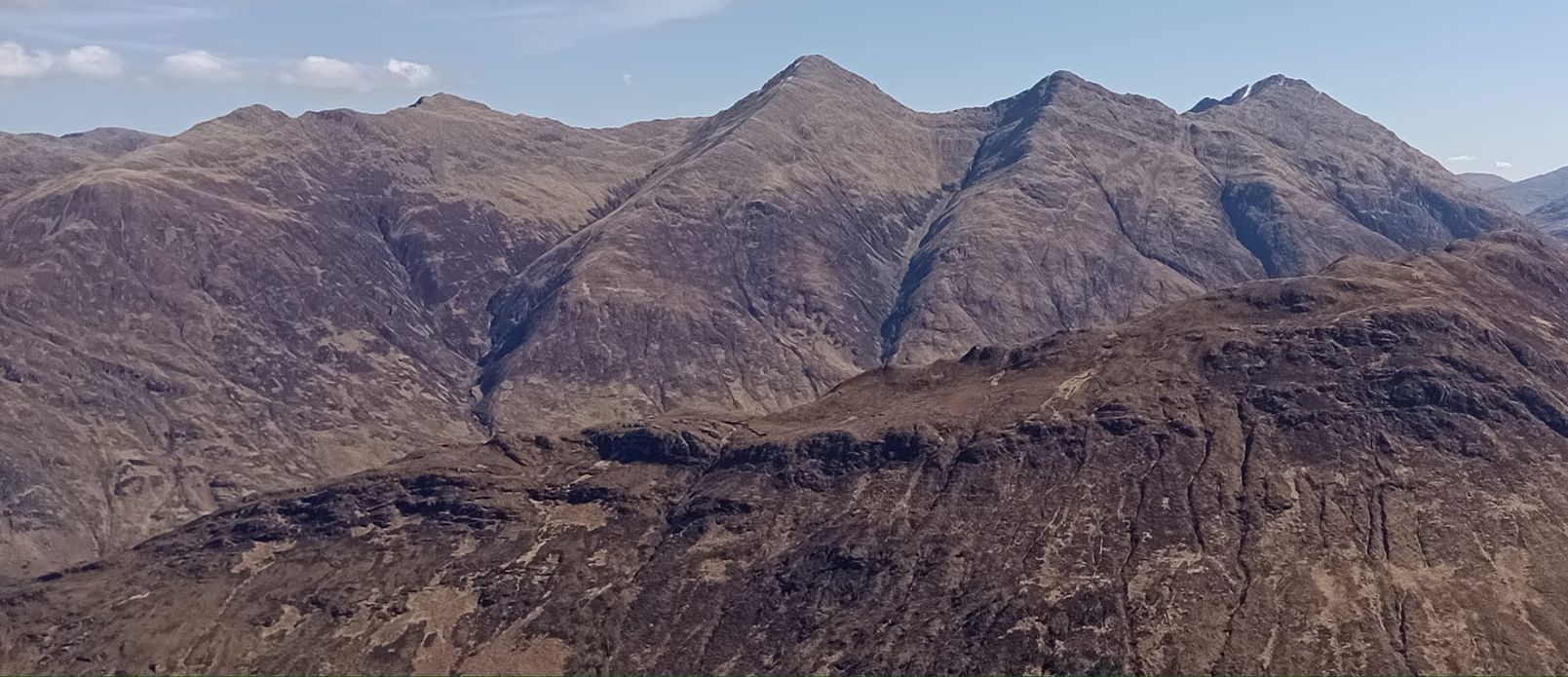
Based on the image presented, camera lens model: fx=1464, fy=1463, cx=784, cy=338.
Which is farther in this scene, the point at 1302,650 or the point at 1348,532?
the point at 1348,532

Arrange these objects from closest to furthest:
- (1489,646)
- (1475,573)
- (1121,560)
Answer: (1489,646) → (1475,573) → (1121,560)

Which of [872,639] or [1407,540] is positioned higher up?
[1407,540]

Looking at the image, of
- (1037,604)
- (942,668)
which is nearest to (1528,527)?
(1037,604)

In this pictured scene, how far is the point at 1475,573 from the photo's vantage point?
187 metres

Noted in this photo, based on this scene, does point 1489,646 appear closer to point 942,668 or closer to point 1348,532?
point 1348,532

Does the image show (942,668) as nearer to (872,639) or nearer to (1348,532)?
(872,639)

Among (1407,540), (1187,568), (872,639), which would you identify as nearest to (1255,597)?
(1187,568)

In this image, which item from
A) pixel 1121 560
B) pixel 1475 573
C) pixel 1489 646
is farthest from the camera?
pixel 1121 560

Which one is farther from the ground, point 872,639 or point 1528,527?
point 1528,527

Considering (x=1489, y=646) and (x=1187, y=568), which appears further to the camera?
(x=1187, y=568)

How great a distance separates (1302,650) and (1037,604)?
3339cm

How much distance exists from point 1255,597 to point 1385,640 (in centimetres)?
1704

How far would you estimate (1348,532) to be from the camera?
197875mm

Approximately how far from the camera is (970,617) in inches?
7653
